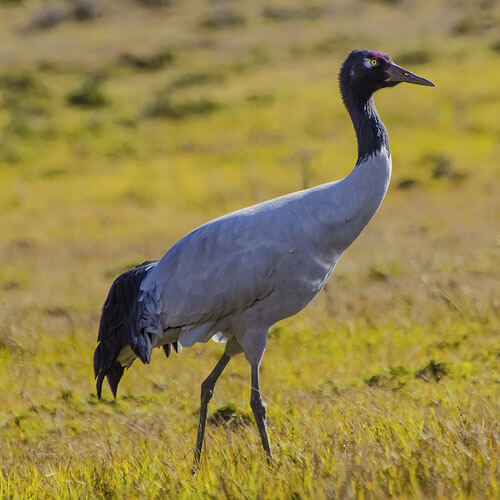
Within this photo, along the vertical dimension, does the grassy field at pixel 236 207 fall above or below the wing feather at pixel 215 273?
below

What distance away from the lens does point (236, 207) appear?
1373 centimetres

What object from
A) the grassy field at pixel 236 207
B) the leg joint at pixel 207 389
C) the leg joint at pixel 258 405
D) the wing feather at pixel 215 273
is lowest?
the grassy field at pixel 236 207

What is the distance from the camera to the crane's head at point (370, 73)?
4652 millimetres

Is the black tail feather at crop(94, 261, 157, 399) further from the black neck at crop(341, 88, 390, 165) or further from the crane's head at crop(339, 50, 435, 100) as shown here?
the crane's head at crop(339, 50, 435, 100)

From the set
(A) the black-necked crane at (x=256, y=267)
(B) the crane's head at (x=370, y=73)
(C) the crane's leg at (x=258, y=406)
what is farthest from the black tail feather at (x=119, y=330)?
(B) the crane's head at (x=370, y=73)

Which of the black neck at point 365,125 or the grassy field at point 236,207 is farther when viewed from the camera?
the black neck at point 365,125

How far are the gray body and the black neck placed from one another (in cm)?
6

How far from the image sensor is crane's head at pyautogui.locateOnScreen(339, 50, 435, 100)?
4652 mm

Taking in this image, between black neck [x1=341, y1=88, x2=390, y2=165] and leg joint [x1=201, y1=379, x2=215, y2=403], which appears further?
leg joint [x1=201, y1=379, x2=215, y2=403]

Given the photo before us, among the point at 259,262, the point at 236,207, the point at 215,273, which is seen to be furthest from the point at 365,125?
the point at 236,207

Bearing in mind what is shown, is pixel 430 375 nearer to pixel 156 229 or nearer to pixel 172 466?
pixel 172 466

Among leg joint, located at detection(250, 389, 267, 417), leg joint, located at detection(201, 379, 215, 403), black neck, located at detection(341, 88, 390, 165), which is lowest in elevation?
leg joint, located at detection(201, 379, 215, 403)

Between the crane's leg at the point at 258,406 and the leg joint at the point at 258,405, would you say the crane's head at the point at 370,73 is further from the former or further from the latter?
the leg joint at the point at 258,405

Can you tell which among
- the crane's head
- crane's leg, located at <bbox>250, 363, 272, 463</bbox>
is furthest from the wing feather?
the crane's head
